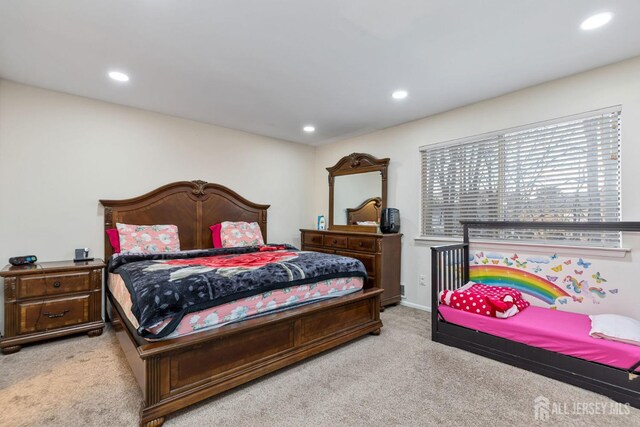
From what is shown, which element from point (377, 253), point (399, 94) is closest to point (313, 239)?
point (377, 253)

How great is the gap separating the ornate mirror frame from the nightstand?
3.15 meters

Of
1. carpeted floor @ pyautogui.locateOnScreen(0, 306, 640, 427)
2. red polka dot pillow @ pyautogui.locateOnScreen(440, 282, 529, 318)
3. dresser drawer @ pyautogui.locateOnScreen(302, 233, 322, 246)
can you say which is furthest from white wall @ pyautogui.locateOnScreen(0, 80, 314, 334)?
red polka dot pillow @ pyautogui.locateOnScreen(440, 282, 529, 318)

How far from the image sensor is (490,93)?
3072mm

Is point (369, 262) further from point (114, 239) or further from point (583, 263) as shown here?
point (114, 239)

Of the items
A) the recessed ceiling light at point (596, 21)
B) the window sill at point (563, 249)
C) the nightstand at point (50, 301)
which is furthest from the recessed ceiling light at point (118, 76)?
the window sill at point (563, 249)

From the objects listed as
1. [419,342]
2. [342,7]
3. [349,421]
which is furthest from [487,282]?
[342,7]

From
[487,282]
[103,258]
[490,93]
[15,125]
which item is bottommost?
[487,282]

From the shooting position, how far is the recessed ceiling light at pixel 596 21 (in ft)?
6.19

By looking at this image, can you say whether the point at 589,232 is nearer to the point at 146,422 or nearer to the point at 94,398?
the point at 146,422

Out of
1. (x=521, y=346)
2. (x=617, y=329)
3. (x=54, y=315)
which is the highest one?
(x=617, y=329)

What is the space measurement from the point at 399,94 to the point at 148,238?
10.4ft

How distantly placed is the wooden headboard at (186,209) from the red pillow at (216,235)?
0.22 ft

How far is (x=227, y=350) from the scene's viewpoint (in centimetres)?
197

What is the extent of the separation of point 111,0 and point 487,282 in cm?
391
